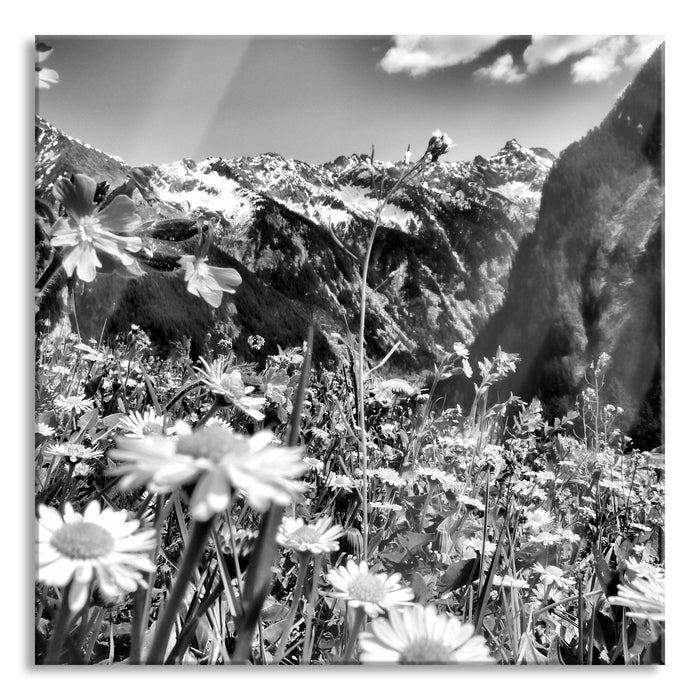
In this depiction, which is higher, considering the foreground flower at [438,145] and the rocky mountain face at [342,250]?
the foreground flower at [438,145]

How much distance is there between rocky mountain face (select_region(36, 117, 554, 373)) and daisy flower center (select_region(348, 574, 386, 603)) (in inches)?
21.0

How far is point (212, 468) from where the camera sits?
1.51ft

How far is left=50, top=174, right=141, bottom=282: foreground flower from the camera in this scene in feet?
2.18

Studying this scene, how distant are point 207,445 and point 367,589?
1.25ft

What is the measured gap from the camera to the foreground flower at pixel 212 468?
1.46 feet

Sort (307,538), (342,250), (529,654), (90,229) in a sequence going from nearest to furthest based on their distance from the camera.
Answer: (90,229)
(307,538)
(529,654)
(342,250)

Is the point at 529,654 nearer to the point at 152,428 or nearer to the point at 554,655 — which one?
the point at 554,655

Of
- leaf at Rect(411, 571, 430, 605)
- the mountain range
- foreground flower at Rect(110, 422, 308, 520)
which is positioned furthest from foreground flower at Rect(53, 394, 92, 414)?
foreground flower at Rect(110, 422, 308, 520)

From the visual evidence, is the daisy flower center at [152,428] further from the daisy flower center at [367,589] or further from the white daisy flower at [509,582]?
the white daisy flower at [509,582]

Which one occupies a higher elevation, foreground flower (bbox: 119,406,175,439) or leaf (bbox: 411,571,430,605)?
foreground flower (bbox: 119,406,175,439)

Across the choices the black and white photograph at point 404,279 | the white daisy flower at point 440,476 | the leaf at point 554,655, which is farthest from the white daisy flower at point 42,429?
the leaf at point 554,655

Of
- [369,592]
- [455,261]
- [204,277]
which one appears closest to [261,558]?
[369,592]

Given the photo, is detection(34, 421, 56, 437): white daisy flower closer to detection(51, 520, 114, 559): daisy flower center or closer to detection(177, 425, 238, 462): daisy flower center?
detection(51, 520, 114, 559): daisy flower center

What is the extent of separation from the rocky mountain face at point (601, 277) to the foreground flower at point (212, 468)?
0.82m
